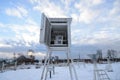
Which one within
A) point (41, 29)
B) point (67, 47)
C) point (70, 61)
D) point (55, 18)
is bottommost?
point (70, 61)

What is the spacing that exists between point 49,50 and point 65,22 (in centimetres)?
100

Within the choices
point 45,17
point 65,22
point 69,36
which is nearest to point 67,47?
point 69,36

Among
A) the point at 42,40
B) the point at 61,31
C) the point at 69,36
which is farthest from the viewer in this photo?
the point at 61,31

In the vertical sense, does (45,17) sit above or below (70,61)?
above

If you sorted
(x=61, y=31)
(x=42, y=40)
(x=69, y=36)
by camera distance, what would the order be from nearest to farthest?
(x=42, y=40) → (x=69, y=36) → (x=61, y=31)

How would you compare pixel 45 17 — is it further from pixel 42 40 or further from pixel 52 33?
pixel 52 33

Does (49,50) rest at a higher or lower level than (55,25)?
lower

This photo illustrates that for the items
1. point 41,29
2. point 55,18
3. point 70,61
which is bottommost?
point 70,61

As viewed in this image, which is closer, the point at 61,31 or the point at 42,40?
the point at 42,40

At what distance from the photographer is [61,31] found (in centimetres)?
686

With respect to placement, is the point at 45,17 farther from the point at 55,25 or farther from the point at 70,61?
the point at 70,61

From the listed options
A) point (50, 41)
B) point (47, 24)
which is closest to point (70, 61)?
point (50, 41)

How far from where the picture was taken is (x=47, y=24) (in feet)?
19.7

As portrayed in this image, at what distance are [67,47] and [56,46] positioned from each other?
0.35 metres
